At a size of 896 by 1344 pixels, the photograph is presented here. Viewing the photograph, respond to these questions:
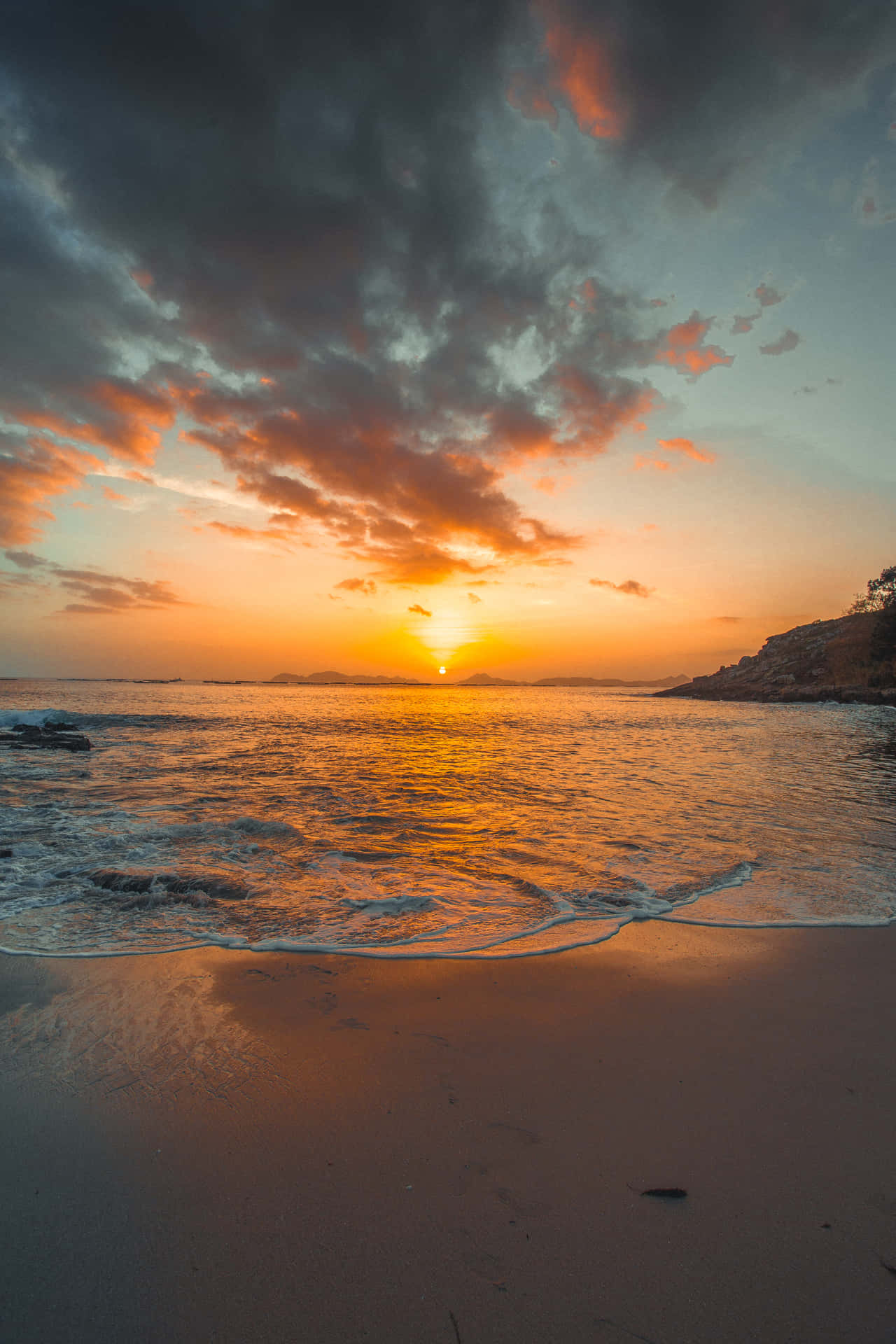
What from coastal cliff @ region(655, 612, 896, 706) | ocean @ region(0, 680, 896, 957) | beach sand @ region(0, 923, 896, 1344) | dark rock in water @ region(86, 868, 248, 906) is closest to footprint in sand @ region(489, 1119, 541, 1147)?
beach sand @ region(0, 923, 896, 1344)

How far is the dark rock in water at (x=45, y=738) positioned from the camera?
18.2 metres

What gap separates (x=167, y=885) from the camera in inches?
213

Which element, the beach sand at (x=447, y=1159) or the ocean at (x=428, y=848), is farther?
the ocean at (x=428, y=848)

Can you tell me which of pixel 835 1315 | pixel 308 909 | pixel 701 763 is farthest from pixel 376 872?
pixel 701 763

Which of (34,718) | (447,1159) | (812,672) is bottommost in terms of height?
(447,1159)

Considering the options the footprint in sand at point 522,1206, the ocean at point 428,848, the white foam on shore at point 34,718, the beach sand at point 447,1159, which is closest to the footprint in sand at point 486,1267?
the beach sand at point 447,1159

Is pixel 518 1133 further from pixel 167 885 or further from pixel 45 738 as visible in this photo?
pixel 45 738

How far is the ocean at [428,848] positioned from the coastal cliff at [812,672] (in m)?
43.1

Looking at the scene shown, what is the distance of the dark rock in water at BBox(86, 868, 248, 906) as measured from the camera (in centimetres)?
522

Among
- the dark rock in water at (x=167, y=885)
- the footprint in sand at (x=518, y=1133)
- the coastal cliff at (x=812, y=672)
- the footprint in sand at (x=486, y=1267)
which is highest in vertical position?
the coastal cliff at (x=812, y=672)

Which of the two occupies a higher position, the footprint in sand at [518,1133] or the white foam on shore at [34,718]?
the white foam on shore at [34,718]

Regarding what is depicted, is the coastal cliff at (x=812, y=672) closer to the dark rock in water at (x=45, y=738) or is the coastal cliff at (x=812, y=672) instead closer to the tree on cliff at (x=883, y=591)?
the tree on cliff at (x=883, y=591)

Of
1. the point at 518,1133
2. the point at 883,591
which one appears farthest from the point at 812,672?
the point at 518,1133

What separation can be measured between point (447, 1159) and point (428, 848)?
476 cm
